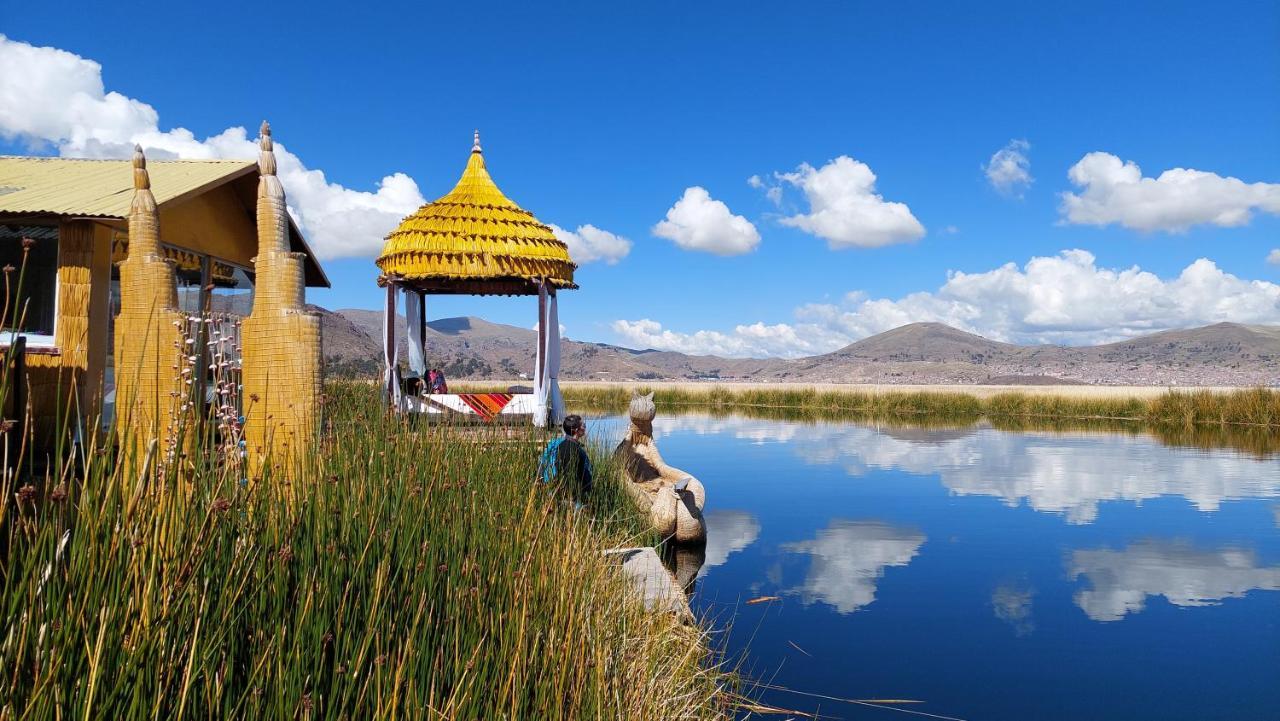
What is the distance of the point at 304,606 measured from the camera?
6.00 feet

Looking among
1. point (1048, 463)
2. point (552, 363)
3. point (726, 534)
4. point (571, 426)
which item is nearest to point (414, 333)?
point (552, 363)

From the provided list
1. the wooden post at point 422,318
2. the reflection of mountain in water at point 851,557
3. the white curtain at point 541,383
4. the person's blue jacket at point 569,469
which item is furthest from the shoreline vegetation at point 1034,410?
the person's blue jacket at point 569,469

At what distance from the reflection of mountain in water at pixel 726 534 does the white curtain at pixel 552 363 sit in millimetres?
2684

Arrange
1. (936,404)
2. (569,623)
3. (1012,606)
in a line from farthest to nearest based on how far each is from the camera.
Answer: (936,404) → (1012,606) → (569,623)

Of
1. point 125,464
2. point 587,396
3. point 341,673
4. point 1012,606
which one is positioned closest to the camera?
point 125,464

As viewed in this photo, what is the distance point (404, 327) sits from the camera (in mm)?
12273

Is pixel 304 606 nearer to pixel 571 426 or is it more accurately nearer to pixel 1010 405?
pixel 571 426

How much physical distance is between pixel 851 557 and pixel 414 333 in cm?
757

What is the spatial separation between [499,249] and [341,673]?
28.8 feet

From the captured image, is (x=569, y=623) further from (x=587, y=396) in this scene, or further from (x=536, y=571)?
(x=587, y=396)

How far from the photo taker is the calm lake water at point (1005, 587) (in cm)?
468

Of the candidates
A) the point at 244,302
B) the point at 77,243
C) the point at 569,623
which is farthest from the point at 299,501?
the point at 244,302

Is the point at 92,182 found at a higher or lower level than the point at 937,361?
lower

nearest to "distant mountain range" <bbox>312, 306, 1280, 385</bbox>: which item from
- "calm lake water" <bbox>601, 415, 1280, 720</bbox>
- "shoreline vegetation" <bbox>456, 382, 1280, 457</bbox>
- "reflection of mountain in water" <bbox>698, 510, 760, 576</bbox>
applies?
"shoreline vegetation" <bbox>456, 382, 1280, 457</bbox>
